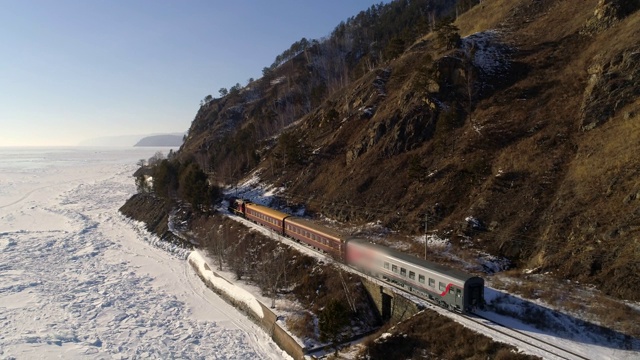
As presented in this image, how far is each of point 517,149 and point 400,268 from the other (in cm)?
2245

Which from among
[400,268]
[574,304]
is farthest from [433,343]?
[574,304]

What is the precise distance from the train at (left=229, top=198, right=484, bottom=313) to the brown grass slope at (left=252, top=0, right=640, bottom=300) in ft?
25.4

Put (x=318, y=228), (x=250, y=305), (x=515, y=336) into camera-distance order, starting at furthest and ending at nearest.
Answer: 1. (x=318, y=228)
2. (x=250, y=305)
3. (x=515, y=336)

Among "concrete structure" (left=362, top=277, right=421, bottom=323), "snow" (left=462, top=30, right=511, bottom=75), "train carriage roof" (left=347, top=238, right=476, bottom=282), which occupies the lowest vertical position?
"concrete structure" (left=362, top=277, right=421, bottom=323)

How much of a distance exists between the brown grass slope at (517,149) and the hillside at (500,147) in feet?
0.49

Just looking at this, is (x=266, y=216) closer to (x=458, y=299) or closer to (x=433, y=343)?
(x=458, y=299)

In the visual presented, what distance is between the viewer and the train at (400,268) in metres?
24.9

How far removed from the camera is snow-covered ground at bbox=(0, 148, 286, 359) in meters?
30.0

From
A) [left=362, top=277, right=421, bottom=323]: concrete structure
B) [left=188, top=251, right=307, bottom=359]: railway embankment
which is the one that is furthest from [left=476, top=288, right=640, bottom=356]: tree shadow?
[left=188, top=251, right=307, bottom=359]: railway embankment

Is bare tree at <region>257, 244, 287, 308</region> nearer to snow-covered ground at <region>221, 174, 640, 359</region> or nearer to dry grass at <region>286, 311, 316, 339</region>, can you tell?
dry grass at <region>286, 311, 316, 339</region>

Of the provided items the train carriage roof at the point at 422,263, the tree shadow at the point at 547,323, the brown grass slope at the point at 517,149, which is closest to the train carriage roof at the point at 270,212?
the brown grass slope at the point at 517,149

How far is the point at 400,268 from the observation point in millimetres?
28859

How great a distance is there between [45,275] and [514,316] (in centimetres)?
4945

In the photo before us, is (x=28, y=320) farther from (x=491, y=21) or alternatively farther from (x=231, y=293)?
(x=491, y=21)
